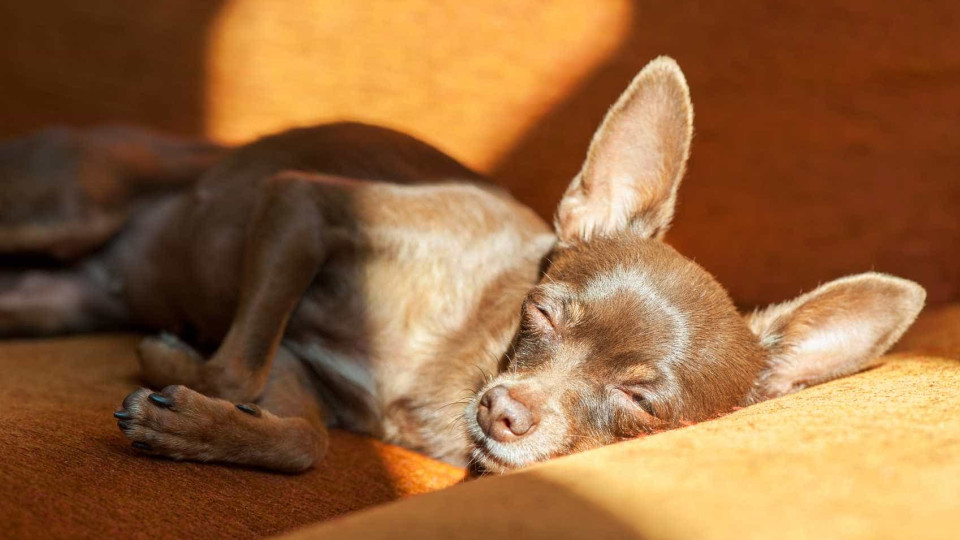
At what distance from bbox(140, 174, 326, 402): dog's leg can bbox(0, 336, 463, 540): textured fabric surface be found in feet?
0.75

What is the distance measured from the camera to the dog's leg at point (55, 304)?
3.94 metres

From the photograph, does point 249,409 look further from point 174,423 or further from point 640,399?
point 640,399

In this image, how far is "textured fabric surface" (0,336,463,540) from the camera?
1942mm

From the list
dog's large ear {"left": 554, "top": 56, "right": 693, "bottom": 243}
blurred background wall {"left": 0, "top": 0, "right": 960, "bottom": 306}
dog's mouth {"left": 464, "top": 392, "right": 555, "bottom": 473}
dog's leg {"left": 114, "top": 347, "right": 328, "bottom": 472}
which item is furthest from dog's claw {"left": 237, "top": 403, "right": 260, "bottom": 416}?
blurred background wall {"left": 0, "top": 0, "right": 960, "bottom": 306}

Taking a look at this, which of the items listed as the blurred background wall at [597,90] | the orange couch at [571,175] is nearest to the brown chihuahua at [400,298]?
the orange couch at [571,175]

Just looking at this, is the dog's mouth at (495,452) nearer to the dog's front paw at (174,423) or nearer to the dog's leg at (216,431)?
the dog's leg at (216,431)

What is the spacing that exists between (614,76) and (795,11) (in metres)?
0.80

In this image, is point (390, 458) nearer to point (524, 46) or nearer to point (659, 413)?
point (659, 413)

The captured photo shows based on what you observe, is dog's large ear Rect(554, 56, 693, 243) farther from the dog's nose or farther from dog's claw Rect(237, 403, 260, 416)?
dog's claw Rect(237, 403, 260, 416)

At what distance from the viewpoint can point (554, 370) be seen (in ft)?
8.84

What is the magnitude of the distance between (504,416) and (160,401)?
3.09 feet

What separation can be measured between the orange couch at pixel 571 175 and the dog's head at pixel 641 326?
0.86 feet

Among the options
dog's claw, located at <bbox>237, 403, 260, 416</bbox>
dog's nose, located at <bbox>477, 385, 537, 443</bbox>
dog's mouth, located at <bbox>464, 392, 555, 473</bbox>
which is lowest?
dog's claw, located at <bbox>237, 403, 260, 416</bbox>

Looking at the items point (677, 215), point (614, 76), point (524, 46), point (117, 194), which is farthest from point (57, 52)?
point (677, 215)
